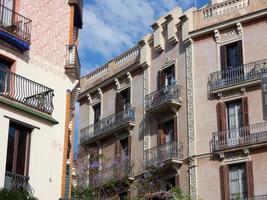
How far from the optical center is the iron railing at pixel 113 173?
36.0 meters

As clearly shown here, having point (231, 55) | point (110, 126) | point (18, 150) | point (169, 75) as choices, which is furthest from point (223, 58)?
point (18, 150)

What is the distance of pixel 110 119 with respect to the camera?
3856 cm

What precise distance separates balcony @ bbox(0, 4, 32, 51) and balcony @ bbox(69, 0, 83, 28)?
2.88 metres

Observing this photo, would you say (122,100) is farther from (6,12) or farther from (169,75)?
(6,12)

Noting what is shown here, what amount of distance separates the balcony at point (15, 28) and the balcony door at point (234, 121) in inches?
512

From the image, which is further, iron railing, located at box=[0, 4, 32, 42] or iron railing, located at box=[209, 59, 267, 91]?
iron railing, located at box=[209, 59, 267, 91]

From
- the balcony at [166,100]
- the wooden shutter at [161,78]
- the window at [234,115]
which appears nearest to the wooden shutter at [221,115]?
the window at [234,115]

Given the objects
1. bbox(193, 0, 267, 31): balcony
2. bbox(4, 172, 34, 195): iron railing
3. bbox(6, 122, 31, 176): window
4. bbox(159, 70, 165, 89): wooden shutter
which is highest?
bbox(193, 0, 267, 31): balcony

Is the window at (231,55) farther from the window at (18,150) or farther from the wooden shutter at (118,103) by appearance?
the window at (18,150)

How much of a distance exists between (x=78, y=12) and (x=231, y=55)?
34.5ft

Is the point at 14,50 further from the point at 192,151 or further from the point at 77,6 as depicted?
the point at 192,151

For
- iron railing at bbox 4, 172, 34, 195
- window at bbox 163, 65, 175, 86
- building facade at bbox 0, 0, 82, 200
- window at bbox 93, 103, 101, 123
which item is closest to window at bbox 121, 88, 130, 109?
window at bbox 93, 103, 101, 123

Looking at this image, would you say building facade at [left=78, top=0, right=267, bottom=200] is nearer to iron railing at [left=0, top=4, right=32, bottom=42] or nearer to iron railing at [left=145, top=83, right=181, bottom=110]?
iron railing at [left=145, top=83, right=181, bottom=110]

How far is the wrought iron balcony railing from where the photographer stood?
99.4 feet
